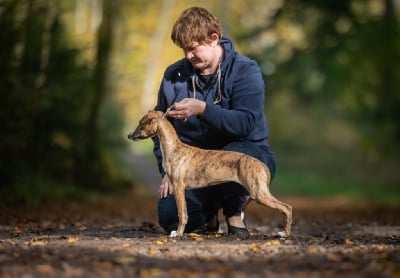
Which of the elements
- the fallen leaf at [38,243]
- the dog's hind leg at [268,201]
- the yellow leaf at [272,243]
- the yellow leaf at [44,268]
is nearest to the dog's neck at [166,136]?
the dog's hind leg at [268,201]

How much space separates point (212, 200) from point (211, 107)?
1.22 metres

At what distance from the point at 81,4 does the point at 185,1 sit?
11.0m

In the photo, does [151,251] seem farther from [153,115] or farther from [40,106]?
[40,106]

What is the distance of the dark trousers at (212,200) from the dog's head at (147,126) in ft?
2.50

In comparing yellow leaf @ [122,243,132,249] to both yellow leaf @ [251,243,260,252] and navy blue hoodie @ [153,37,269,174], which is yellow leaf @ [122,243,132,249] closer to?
yellow leaf @ [251,243,260,252]

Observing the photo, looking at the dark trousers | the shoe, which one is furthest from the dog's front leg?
the shoe

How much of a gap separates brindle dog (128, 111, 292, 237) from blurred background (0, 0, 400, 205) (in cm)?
664

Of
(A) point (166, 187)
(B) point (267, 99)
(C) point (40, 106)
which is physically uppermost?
(B) point (267, 99)

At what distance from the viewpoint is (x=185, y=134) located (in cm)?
750

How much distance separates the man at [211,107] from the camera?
6.88 m

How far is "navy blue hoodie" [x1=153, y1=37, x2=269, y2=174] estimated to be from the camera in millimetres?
6949

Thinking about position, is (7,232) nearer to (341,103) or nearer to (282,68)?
(282,68)

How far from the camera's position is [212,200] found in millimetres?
7570

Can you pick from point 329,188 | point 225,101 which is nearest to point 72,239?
point 225,101
